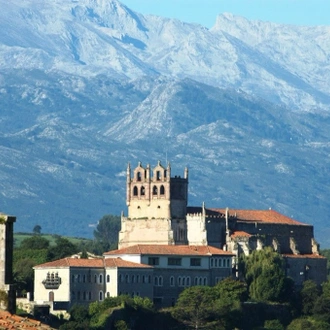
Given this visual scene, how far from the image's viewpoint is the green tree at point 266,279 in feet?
365

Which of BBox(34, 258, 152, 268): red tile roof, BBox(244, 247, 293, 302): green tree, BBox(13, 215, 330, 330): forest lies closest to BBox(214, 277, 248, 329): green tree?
BBox(13, 215, 330, 330): forest

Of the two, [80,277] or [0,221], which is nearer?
[0,221]

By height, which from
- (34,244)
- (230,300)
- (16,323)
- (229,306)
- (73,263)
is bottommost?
(16,323)

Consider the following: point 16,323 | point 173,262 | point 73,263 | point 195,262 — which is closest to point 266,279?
point 195,262

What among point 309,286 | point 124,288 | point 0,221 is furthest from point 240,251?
point 0,221

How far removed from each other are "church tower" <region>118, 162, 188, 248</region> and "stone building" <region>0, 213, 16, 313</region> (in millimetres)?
97688

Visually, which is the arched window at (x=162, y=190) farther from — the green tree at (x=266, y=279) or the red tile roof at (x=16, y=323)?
the red tile roof at (x=16, y=323)

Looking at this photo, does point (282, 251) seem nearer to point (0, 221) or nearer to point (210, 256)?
point (210, 256)

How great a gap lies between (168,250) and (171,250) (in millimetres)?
284

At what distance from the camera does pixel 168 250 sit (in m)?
111

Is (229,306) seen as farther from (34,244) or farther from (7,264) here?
(7,264)

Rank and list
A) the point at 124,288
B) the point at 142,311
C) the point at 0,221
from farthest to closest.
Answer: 1. the point at 124,288
2. the point at 142,311
3. the point at 0,221

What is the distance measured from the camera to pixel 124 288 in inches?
4186

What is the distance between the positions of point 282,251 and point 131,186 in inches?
509
